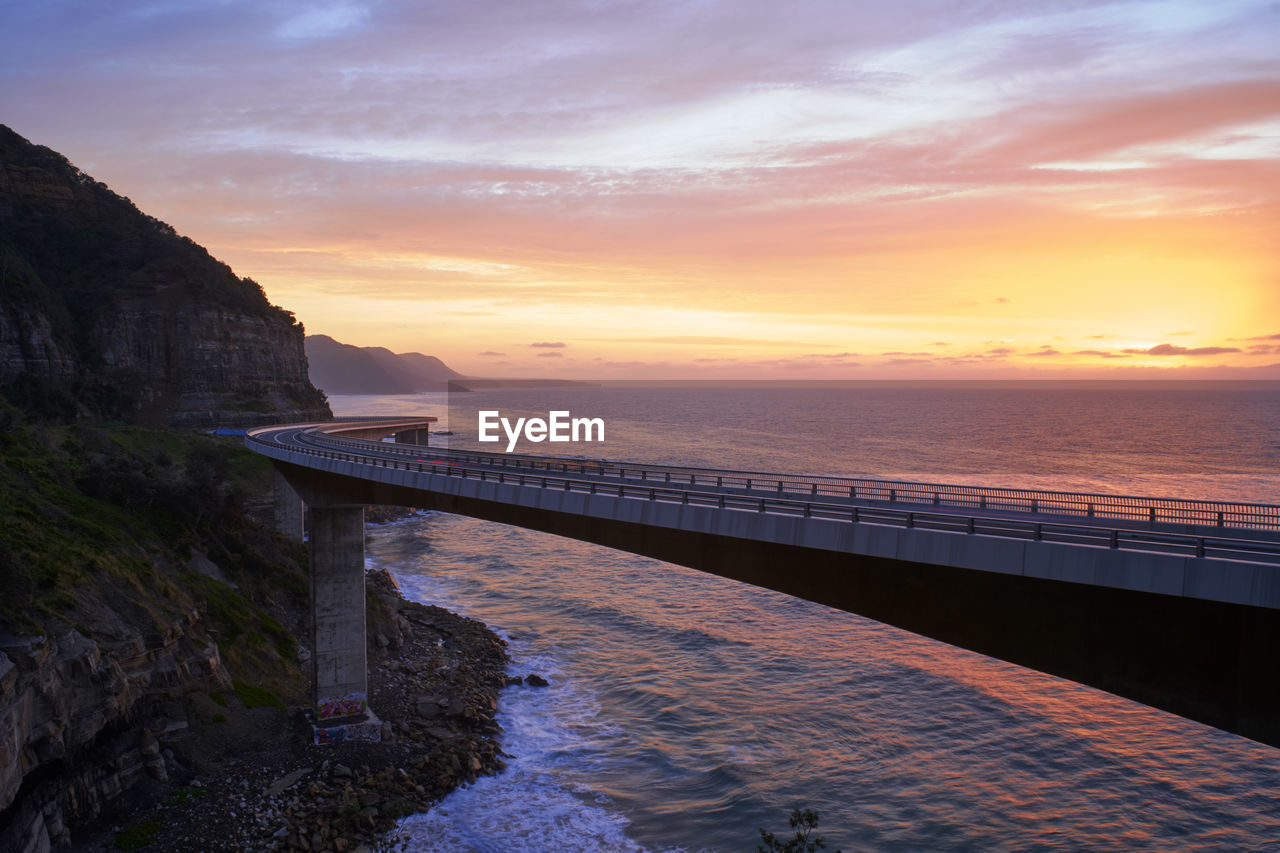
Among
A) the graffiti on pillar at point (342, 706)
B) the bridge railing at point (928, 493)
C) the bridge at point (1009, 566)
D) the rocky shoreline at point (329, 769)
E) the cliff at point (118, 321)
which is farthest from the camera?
the cliff at point (118, 321)

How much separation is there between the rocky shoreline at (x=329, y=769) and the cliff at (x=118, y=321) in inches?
2255

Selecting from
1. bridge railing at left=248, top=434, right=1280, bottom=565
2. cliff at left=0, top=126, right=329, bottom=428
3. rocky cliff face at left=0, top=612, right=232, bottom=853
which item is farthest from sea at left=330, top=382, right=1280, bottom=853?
cliff at left=0, top=126, right=329, bottom=428

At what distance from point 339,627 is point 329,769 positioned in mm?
7950

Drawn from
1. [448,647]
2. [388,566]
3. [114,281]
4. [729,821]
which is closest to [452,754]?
[729,821]

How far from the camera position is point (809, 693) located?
1625 inches

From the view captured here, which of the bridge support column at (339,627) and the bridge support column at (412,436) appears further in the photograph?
the bridge support column at (412,436)

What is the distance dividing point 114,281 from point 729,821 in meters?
97.3

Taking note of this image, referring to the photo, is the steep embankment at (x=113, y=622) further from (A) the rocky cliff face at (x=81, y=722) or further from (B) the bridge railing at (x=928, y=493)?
(B) the bridge railing at (x=928, y=493)

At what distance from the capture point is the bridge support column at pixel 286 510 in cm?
6406

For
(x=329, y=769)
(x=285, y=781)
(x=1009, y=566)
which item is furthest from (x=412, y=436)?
(x=1009, y=566)

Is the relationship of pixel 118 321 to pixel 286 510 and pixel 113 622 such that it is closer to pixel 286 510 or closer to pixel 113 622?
pixel 286 510

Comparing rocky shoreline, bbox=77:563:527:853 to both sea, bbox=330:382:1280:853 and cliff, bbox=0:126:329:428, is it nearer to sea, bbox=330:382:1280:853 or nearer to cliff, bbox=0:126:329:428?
sea, bbox=330:382:1280:853

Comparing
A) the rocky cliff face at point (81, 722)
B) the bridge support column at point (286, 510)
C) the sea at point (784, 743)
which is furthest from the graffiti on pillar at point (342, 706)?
the bridge support column at point (286, 510)

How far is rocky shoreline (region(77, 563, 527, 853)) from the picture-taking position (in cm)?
2509
